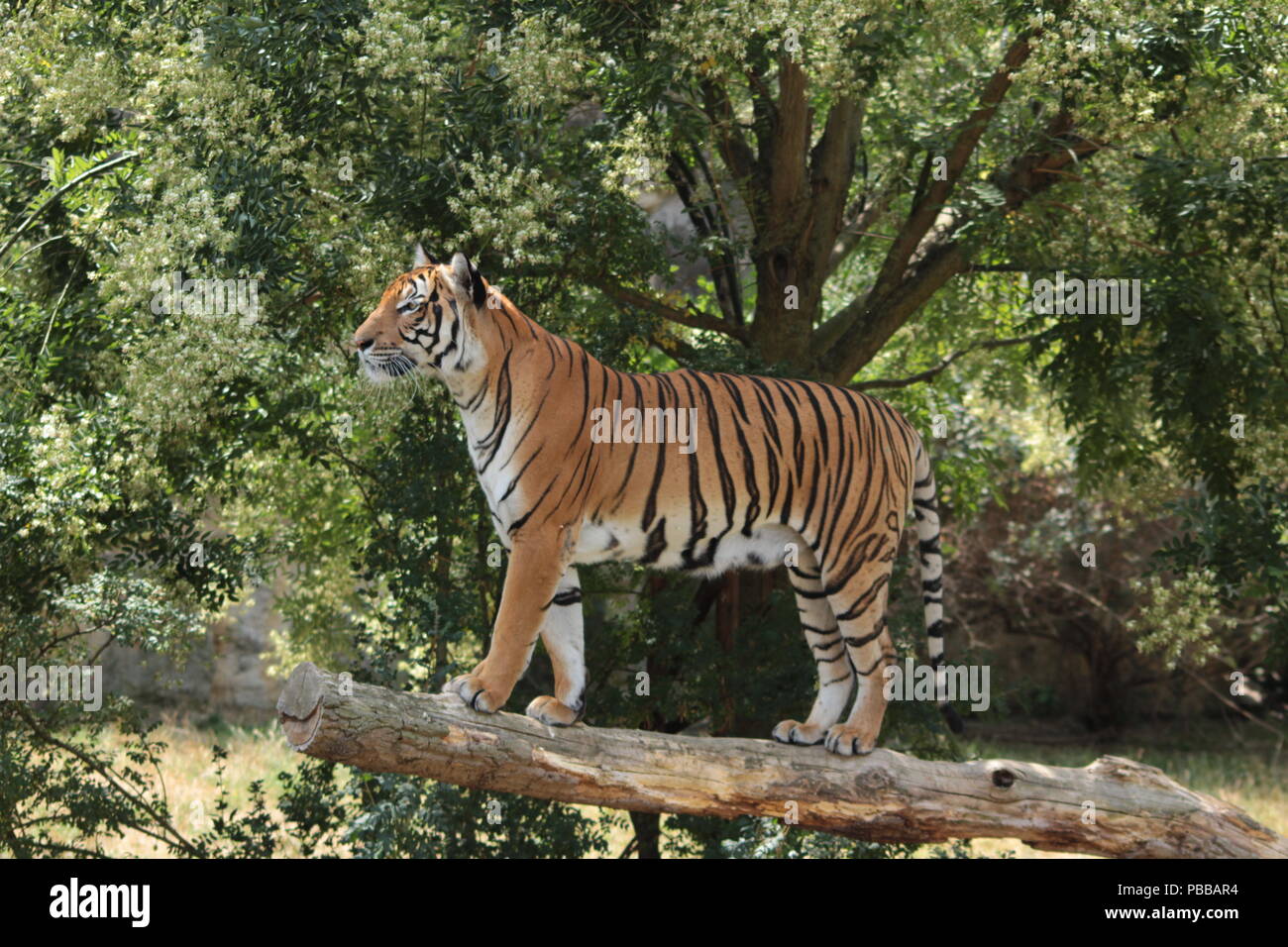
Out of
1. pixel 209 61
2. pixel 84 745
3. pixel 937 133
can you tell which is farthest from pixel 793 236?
pixel 84 745

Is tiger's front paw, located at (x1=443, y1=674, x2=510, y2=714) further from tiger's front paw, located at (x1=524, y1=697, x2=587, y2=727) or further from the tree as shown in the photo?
the tree

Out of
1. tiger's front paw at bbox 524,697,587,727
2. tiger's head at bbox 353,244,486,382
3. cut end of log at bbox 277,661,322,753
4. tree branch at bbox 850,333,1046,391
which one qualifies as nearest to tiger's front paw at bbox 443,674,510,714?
tiger's front paw at bbox 524,697,587,727

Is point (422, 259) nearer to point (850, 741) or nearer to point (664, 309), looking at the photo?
point (664, 309)

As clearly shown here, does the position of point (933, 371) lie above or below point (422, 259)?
below

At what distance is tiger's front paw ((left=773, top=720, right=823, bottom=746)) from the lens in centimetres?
613

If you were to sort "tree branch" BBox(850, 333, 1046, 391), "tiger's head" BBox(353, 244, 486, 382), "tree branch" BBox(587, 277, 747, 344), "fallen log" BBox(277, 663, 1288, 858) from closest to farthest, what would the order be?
"fallen log" BBox(277, 663, 1288, 858) < "tiger's head" BBox(353, 244, 486, 382) < "tree branch" BBox(587, 277, 747, 344) < "tree branch" BBox(850, 333, 1046, 391)

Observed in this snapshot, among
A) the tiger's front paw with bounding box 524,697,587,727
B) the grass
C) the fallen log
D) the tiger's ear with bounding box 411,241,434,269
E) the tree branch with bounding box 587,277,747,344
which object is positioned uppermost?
the tree branch with bounding box 587,277,747,344

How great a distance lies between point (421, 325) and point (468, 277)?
0.29 metres

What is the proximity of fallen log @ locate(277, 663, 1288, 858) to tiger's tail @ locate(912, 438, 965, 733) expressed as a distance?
0.59 metres

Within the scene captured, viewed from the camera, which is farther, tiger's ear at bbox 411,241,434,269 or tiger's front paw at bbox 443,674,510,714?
tiger's ear at bbox 411,241,434,269

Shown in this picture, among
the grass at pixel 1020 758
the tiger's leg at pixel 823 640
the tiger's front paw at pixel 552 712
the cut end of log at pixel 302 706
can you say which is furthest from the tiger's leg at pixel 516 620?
the grass at pixel 1020 758

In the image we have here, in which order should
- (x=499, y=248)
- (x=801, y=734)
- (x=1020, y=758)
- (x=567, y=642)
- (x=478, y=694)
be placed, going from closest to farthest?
(x=478, y=694), (x=567, y=642), (x=801, y=734), (x=499, y=248), (x=1020, y=758)

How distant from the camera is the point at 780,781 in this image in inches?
228

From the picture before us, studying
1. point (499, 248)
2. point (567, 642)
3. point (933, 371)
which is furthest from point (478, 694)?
point (933, 371)
